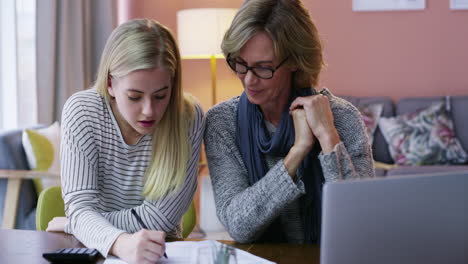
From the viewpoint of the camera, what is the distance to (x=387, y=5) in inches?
182

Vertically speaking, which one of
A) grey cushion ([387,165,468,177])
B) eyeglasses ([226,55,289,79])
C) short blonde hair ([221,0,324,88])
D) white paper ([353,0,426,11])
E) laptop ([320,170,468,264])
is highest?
white paper ([353,0,426,11])

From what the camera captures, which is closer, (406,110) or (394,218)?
(394,218)

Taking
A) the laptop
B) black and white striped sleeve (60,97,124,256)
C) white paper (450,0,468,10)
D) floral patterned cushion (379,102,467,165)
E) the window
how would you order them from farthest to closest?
white paper (450,0,468,10) < floral patterned cushion (379,102,467,165) < the window < black and white striped sleeve (60,97,124,256) < the laptop

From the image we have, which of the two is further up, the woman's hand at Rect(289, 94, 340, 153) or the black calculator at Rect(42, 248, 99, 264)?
the woman's hand at Rect(289, 94, 340, 153)

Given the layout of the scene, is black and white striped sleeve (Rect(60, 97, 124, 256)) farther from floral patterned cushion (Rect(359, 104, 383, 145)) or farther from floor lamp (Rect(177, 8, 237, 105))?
floral patterned cushion (Rect(359, 104, 383, 145))

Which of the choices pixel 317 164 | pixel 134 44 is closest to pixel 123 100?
pixel 134 44

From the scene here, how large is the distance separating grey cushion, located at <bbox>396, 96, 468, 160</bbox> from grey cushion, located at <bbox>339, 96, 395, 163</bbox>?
0.22 feet

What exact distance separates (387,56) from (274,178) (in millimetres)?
3369

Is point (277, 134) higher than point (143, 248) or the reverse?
higher

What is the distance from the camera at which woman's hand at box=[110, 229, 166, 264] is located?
1.28 meters

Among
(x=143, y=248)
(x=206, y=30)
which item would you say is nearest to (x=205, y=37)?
(x=206, y=30)

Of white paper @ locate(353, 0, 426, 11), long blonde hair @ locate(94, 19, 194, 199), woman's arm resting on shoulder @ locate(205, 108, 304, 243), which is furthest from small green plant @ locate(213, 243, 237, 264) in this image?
white paper @ locate(353, 0, 426, 11)

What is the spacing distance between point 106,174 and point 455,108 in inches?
124

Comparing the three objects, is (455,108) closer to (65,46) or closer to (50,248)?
(65,46)
